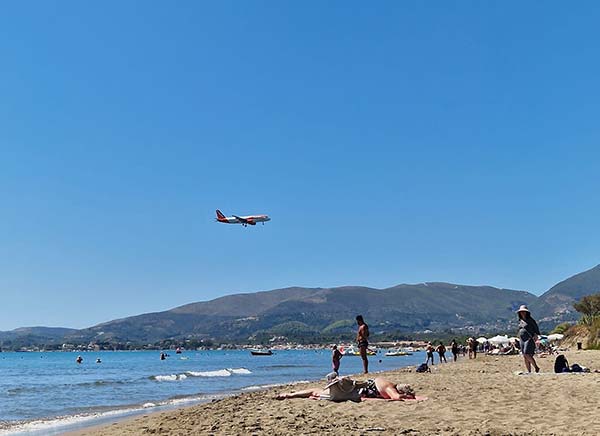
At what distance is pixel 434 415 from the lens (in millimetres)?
9797

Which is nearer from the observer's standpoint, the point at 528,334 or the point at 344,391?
the point at 344,391

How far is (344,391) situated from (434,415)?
2.22 meters

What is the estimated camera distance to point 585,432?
311 inches

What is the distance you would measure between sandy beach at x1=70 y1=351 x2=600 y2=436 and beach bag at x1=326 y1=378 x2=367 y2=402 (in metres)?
0.30

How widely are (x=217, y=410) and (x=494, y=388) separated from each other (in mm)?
6053

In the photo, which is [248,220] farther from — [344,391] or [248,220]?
[344,391]

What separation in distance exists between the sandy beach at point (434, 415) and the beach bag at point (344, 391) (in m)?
0.30

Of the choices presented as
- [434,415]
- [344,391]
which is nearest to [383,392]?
[344,391]

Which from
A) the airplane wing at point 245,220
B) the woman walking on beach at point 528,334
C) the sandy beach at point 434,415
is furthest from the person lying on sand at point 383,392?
the airplane wing at point 245,220

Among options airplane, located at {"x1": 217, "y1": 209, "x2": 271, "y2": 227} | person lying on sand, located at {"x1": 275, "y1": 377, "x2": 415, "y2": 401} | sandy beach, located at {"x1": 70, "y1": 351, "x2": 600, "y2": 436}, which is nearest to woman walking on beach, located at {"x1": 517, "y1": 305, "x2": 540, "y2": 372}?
sandy beach, located at {"x1": 70, "y1": 351, "x2": 600, "y2": 436}

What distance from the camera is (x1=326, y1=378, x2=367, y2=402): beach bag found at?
11539 millimetres

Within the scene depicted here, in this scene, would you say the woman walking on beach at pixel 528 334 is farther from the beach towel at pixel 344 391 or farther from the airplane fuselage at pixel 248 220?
the airplane fuselage at pixel 248 220

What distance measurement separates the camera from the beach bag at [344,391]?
454 inches

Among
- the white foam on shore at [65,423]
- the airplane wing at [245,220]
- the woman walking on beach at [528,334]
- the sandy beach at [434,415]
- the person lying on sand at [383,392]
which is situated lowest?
the white foam on shore at [65,423]
